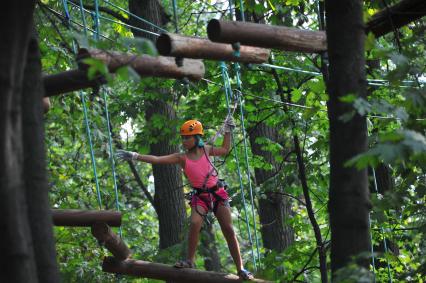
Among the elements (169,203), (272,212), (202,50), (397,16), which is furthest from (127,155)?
(272,212)

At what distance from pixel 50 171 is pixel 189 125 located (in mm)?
4296

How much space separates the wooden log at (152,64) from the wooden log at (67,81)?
0.12 meters

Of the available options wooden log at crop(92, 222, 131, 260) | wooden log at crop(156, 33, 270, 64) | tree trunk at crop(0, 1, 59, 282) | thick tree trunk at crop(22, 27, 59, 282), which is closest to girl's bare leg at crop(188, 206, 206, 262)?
wooden log at crop(92, 222, 131, 260)

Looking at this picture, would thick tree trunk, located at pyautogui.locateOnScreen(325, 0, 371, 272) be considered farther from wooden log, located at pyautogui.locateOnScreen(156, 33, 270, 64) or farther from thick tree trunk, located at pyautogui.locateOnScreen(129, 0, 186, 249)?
thick tree trunk, located at pyautogui.locateOnScreen(129, 0, 186, 249)

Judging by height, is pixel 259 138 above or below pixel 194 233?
above

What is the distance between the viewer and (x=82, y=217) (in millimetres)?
6250

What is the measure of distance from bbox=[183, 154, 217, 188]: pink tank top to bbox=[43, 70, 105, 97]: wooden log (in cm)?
232

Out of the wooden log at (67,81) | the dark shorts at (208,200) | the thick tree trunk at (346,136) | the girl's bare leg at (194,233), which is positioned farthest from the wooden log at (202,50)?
the girl's bare leg at (194,233)

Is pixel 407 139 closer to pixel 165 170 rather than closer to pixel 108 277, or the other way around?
pixel 108 277

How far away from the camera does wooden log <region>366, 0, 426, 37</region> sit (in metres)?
5.02

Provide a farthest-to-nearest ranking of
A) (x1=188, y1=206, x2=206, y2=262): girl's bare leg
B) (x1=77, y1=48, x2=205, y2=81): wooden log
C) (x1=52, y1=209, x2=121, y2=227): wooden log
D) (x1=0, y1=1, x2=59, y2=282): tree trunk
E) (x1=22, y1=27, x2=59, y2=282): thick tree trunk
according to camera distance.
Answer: (x1=188, y1=206, x2=206, y2=262): girl's bare leg → (x1=52, y1=209, x2=121, y2=227): wooden log → (x1=77, y1=48, x2=205, y2=81): wooden log → (x1=22, y1=27, x2=59, y2=282): thick tree trunk → (x1=0, y1=1, x2=59, y2=282): tree trunk

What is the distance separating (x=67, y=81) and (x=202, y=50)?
88cm

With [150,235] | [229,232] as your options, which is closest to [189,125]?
[229,232]

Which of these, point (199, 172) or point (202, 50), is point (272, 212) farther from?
point (202, 50)
